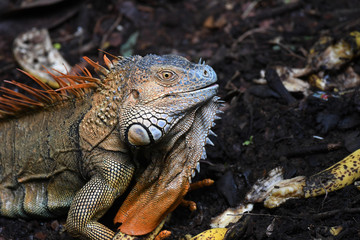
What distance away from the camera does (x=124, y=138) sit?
3438 mm

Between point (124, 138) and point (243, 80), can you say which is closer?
point (124, 138)

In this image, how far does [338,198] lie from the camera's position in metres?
3.45

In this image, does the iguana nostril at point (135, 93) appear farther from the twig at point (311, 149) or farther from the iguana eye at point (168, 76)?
the twig at point (311, 149)

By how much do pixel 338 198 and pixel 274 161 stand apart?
1006 millimetres

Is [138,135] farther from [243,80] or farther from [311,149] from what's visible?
[243,80]

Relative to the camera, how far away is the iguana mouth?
3615 millimetres

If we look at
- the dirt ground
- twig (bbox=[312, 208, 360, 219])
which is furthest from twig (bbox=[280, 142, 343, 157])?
twig (bbox=[312, 208, 360, 219])

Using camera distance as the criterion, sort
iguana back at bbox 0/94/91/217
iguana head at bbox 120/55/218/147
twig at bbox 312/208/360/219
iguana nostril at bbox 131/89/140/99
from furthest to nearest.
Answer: iguana back at bbox 0/94/91/217 → iguana nostril at bbox 131/89/140/99 → iguana head at bbox 120/55/218/147 → twig at bbox 312/208/360/219

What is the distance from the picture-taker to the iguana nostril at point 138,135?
10.8 ft

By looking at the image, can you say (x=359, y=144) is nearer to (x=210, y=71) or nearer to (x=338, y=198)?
(x=338, y=198)

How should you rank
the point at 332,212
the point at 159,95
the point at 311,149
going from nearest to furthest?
1. the point at 332,212
2. the point at 159,95
3. the point at 311,149

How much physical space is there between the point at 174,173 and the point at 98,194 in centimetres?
74

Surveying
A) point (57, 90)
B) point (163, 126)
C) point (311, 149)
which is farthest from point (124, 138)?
point (311, 149)

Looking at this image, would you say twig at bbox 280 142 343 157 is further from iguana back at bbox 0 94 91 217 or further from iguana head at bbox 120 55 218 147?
iguana back at bbox 0 94 91 217
